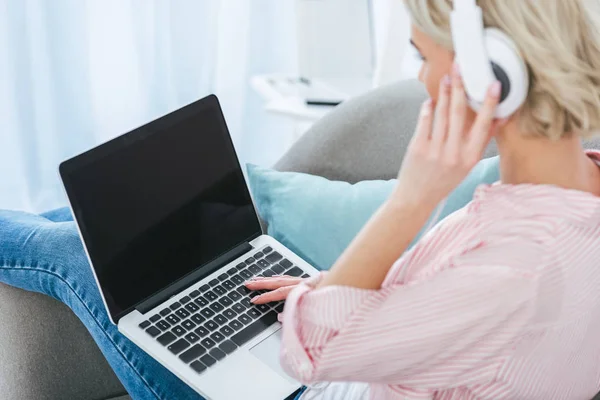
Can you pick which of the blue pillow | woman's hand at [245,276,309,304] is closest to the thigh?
woman's hand at [245,276,309,304]

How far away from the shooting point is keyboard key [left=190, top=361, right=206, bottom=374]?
112 centimetres

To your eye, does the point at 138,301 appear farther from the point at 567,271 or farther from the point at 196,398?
the point at 567,271

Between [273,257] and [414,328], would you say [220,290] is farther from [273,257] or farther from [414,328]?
[414,328]

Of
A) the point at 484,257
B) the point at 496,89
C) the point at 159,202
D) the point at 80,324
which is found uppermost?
the point at 496,89

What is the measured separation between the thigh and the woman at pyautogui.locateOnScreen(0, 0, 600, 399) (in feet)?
1.15

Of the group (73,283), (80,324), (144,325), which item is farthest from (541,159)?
(80,324)

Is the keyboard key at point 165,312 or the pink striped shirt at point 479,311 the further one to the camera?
the keyboard key at point 165,312

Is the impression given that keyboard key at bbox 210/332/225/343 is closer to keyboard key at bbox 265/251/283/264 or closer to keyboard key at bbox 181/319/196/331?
keyboard key at bbox 181/319/196/331

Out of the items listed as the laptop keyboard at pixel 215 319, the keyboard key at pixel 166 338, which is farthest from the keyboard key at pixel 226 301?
the keyboard key at pixel 166 338

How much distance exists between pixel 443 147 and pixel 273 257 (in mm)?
506

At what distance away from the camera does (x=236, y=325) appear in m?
1.19

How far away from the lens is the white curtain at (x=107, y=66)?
221 cm

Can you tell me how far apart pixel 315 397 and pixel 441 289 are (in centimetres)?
35

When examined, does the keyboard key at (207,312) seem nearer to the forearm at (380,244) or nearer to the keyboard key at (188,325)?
the keyboard key at (188,325)
